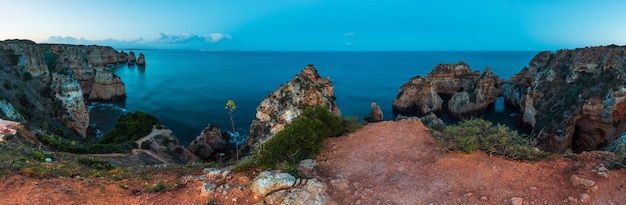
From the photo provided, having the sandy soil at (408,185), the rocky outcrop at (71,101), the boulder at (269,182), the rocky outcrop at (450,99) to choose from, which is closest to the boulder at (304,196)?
the boulder at (269,182)

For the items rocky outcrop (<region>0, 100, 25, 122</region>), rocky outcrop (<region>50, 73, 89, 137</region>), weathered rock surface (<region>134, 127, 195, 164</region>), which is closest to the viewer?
rocky outcrop (<region>0, 100, 25, 122</region>)

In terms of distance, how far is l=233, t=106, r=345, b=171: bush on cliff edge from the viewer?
1249 cm

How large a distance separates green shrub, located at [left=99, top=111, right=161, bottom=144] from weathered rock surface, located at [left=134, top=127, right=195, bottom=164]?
2.91 ft

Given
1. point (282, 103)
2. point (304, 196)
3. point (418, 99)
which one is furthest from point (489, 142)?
point (418, 99)

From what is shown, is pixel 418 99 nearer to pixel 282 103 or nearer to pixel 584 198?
pixel 282 103

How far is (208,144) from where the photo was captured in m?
38.5

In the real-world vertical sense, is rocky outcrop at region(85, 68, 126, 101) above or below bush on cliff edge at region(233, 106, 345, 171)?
below

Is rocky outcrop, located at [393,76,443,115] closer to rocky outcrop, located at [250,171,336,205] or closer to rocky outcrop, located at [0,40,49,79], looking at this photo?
rocky outcrop, located at [250,171,336,205]

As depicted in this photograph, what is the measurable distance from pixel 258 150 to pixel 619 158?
12.7m

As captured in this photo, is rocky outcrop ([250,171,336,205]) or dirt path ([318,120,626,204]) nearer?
rocky outcrop ([250,171,336,205])

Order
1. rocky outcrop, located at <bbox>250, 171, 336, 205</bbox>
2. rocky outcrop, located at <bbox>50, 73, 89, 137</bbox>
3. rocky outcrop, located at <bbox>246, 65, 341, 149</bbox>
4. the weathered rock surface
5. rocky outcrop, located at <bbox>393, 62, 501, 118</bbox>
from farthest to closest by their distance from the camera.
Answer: rocky outcrop, located at <bbox>393, 62, 501, 118</bbox>, rocky outcrop, located at <bbox>50, 73, 89, 137</bbox>, rocky outcrop, located at <bbox>246, 65, 341, 149</bbox>, the weathered rock surface, rocky outcrop, located at <bbox>250, 171, 336, 205</bbox>

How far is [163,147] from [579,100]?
44580mm

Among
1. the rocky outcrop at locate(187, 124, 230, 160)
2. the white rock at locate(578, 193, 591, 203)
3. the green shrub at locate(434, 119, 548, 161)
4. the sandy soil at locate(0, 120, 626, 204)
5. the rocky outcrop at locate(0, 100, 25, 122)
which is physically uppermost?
the green shrub at locate(434, 119, 548, 161)

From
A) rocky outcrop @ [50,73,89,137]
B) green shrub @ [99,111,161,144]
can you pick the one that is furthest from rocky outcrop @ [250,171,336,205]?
rocky outcrop @ [50,73,89,137]
